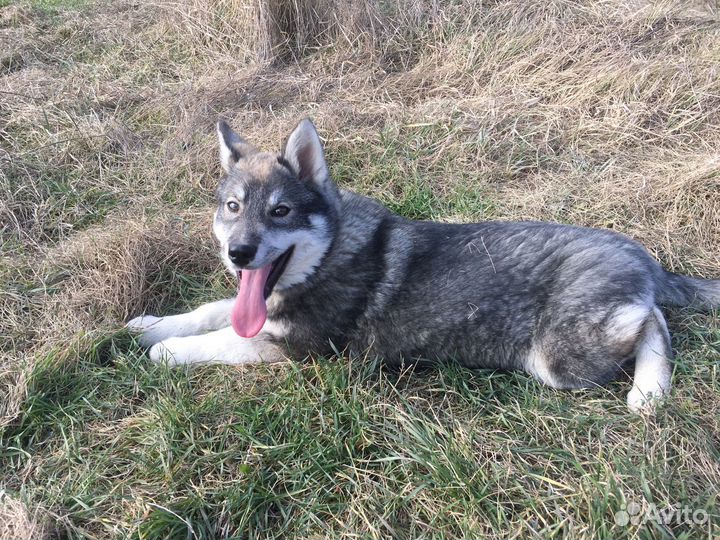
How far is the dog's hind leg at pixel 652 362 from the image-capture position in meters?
3.36

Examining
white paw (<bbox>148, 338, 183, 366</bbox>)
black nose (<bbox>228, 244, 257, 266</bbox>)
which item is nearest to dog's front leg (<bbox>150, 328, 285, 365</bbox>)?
white paw (<bbox>148, 338, 183, 366</bbox>)

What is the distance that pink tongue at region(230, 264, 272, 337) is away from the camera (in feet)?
11.7

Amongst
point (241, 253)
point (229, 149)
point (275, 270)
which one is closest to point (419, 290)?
point (275, 270)

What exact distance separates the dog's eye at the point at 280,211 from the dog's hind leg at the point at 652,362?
8.10 feet

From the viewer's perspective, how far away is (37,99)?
6.59 metres

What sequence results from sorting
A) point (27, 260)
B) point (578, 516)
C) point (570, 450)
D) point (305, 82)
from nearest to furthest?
point (578, 516), point (570, 450), point (27, 260), point (305, 82)

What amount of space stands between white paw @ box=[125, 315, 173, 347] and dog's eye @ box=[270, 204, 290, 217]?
127 centimetres

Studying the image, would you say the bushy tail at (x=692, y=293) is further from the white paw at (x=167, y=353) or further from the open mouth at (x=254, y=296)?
the white paw at (x=167, y=353)

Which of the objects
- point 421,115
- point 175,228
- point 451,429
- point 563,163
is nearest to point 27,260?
point 175,228

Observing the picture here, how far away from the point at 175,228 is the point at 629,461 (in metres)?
4.05

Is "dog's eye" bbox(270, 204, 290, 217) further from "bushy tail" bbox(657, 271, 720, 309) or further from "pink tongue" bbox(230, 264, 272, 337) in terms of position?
"bushy tail" bbox(657, 271, 720, 309)

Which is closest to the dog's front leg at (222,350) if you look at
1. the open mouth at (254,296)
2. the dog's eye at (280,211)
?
the open mouth at (254,296)

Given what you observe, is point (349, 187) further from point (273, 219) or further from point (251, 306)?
point (251, 306)

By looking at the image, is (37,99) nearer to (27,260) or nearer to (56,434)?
(27,260)
